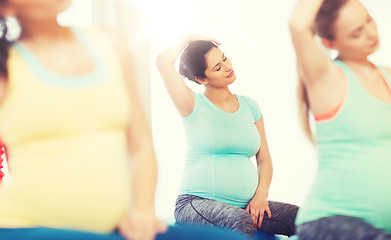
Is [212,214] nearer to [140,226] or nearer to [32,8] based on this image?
[140,226]

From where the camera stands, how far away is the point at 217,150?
1312 mm

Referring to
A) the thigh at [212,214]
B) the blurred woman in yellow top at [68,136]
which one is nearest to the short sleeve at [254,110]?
the thigh at [212,214]

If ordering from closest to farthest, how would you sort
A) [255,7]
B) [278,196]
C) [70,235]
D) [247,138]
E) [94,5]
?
[70,235] → [94,5] → [247,138] → [255,7] → [278,196]

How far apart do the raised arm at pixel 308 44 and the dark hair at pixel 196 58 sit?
67 cm

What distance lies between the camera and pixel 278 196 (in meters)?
1.70

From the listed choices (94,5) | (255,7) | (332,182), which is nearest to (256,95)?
(255,7)

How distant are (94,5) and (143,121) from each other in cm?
46

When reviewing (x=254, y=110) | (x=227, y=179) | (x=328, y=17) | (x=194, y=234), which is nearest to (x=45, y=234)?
(x=194, y=234)

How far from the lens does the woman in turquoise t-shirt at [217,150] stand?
4.07 ft

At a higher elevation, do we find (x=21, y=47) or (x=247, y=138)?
(x=21, y=47)

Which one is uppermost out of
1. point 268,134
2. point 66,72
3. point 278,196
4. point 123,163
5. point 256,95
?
point 66,72

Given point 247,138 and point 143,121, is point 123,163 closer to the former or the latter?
point 143,121

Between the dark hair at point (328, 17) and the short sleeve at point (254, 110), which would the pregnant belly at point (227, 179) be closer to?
the short sleeve at point (254, 110)

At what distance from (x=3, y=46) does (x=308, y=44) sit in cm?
46
